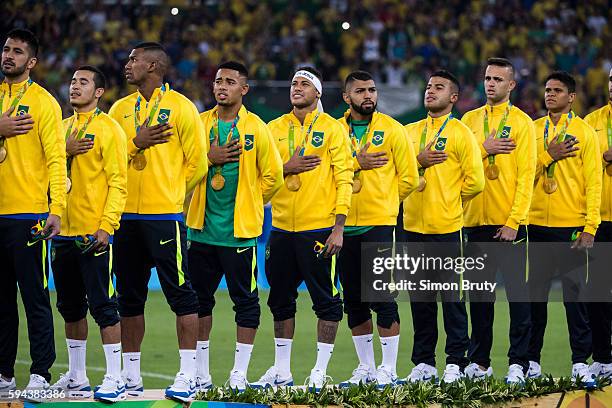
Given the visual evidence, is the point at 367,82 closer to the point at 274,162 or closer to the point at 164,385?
the point at 274,162

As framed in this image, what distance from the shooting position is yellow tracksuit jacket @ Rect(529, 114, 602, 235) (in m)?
9.55

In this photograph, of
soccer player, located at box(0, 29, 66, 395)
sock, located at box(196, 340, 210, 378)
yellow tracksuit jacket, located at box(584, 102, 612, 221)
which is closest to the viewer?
soccer player, located at box(0, 29, 66, 395)

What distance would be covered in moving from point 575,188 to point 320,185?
2233 millimetres

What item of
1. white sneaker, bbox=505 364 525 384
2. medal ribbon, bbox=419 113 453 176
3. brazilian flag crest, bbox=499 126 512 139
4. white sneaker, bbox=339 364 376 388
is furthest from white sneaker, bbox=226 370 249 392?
brazilian flag crest, bbox=499 126 512 139

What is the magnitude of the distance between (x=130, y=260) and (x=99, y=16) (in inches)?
573

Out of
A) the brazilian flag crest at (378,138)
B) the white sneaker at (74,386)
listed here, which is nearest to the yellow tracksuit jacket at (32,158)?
the white sneaker at (74,386)

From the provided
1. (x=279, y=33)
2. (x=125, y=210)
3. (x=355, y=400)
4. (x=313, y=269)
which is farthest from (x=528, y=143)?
(x=279, y=33)

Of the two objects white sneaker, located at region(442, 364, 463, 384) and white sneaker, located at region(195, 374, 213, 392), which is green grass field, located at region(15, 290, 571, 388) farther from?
white sneaker, located at region(442, 364, 463, 384)

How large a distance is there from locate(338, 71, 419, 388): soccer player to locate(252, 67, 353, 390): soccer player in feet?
0.94

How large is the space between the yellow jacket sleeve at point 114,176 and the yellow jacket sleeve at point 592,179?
386 cm

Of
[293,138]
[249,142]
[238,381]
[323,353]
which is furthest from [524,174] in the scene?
[238,381]

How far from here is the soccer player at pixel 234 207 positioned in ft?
27.7

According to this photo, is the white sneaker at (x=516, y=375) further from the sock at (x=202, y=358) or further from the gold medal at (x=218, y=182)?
the gold medal at (x=218, y=182)

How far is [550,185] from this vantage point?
9.66 meters
